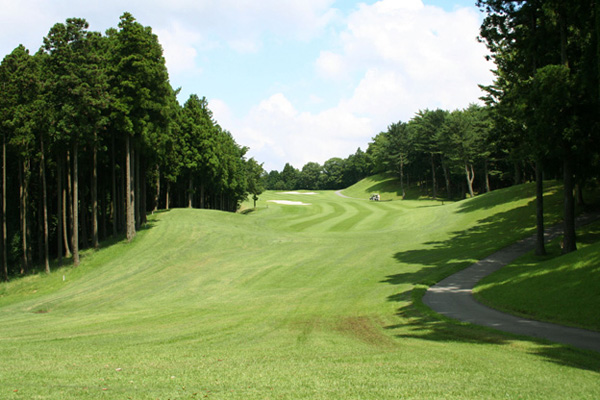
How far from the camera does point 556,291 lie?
47.6 feet

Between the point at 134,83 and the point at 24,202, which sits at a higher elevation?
the point at 134,83

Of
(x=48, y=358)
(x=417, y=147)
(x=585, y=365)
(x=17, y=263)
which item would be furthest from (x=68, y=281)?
(x=417, y=147)

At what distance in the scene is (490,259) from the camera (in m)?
25.0

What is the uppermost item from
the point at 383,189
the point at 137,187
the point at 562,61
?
the point at 562,61

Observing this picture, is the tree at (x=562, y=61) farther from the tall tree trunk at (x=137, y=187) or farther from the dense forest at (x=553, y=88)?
the tall tree trunk at (x=137, y=187)

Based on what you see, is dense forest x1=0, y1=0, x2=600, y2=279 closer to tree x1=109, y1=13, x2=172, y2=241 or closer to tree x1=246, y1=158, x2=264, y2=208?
tree x1=109, y1=13, x2=172, y2=241

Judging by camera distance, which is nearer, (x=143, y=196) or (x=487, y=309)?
(x=487, y=309)

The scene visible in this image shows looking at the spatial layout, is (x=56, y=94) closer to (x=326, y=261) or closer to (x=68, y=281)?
(x=68, y=281)

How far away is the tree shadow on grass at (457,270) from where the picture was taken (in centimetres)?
A: 940

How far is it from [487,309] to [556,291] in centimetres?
244

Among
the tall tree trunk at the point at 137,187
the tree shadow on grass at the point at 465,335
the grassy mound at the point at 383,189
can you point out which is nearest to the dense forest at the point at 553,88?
the tree shadow on grass at the point at 465,335

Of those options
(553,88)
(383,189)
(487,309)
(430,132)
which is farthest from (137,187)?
(383,189)

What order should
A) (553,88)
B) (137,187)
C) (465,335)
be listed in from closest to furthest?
(465,335) < (553,88) < (137,187)

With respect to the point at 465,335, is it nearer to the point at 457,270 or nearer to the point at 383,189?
the point at 457,270
